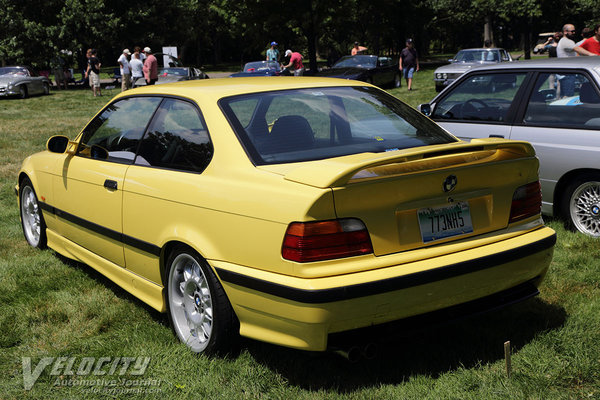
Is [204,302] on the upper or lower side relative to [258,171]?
lower

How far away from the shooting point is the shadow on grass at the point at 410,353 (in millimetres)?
3375

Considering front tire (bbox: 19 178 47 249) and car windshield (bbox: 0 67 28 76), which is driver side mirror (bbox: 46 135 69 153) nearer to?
front tire (bbox: 19 178 47 249)

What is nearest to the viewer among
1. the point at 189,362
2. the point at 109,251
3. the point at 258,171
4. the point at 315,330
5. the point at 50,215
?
the point at 315,330

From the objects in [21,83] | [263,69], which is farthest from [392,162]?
[21,83]

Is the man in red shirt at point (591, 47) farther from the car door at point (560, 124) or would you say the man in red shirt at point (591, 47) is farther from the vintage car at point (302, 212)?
the vintage car at point (302, 212)

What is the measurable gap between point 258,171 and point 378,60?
859 inches

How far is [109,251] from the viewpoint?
4.46 meters

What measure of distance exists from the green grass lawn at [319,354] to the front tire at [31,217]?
68 centimetres

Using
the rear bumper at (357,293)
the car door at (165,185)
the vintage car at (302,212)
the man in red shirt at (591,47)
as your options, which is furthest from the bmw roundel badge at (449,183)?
the man in red shirt at (591,47)

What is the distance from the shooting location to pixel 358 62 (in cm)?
2433

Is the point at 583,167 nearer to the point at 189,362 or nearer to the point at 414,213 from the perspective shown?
the point at 414,213

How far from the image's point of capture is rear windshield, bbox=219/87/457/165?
142 inches

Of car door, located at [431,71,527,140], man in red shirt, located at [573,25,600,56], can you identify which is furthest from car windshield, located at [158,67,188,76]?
car door, located at [431,71,527,140]

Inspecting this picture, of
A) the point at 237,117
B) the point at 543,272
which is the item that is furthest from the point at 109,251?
the point at 543,272
